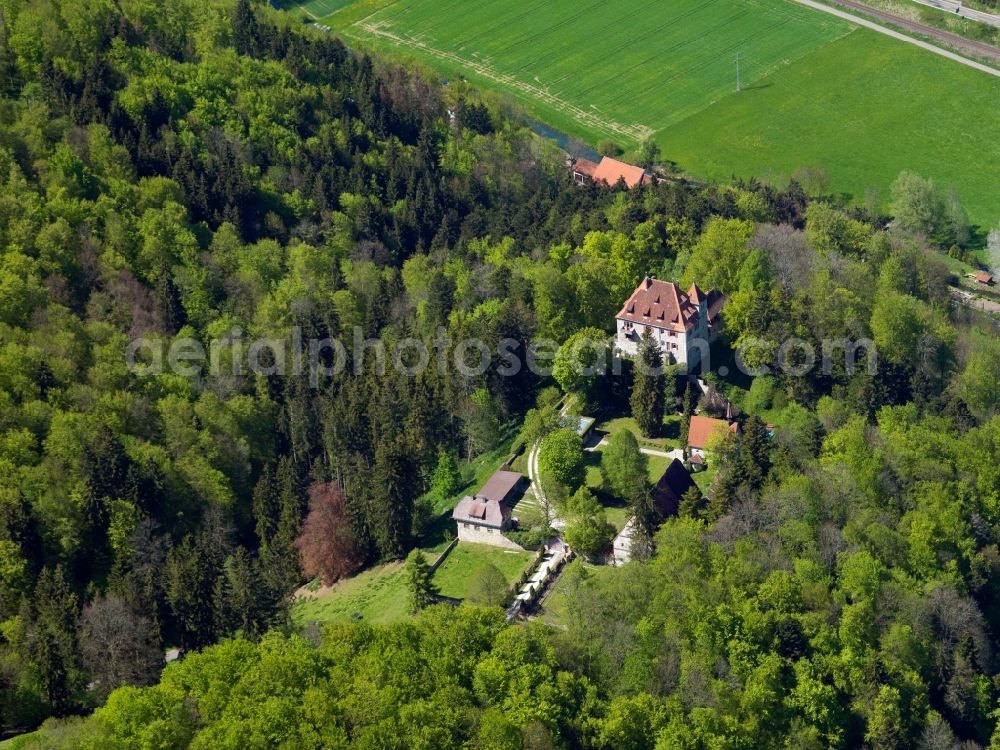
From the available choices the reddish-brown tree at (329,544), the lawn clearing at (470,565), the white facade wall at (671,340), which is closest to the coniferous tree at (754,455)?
the white facade wall at (671,340)

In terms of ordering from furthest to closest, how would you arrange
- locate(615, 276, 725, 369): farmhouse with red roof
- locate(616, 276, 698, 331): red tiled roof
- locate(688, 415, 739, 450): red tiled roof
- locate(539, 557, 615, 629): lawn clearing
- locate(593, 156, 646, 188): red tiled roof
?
locate(593, 156, 646, 188): red tiled roof
locate(615, 276, 725, 369): farmhouse with red roof
locate(616, 276, 698, 331): red tiled roof
locate(688, 415, 739, 450): red tiled roof
locate(539, 557, 615, 629): lawn clearing

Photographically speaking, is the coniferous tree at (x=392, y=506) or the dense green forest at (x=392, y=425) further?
the coniferous tree at (x=392, y=506)

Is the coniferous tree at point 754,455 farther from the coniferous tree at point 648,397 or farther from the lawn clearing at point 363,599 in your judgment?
the lawn clearing at point 363,599

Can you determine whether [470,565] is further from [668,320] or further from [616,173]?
[616,173]

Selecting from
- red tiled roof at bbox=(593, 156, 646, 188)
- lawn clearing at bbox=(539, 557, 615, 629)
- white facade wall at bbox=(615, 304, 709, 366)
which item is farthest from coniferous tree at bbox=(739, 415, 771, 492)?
red tiled roof at bbox=(593, 156, 646, 188)

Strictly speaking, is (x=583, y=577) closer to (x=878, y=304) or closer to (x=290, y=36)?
(x=878, y=304)

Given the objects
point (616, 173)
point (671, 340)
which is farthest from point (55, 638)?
point (616, 173)

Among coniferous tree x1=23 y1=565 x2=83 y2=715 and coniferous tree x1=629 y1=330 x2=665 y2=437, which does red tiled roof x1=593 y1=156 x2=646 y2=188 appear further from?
coniferous tree x1=23 y1=565 x2=83 y2=715

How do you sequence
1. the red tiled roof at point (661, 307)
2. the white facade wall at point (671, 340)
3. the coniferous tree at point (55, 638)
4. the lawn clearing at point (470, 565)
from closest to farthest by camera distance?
the coniferous tree at point (55, 638) → the lawn clearing at point (470, 565) → the red tiled roof at point (661, 307) → the white facade wall at point (671, 340)
